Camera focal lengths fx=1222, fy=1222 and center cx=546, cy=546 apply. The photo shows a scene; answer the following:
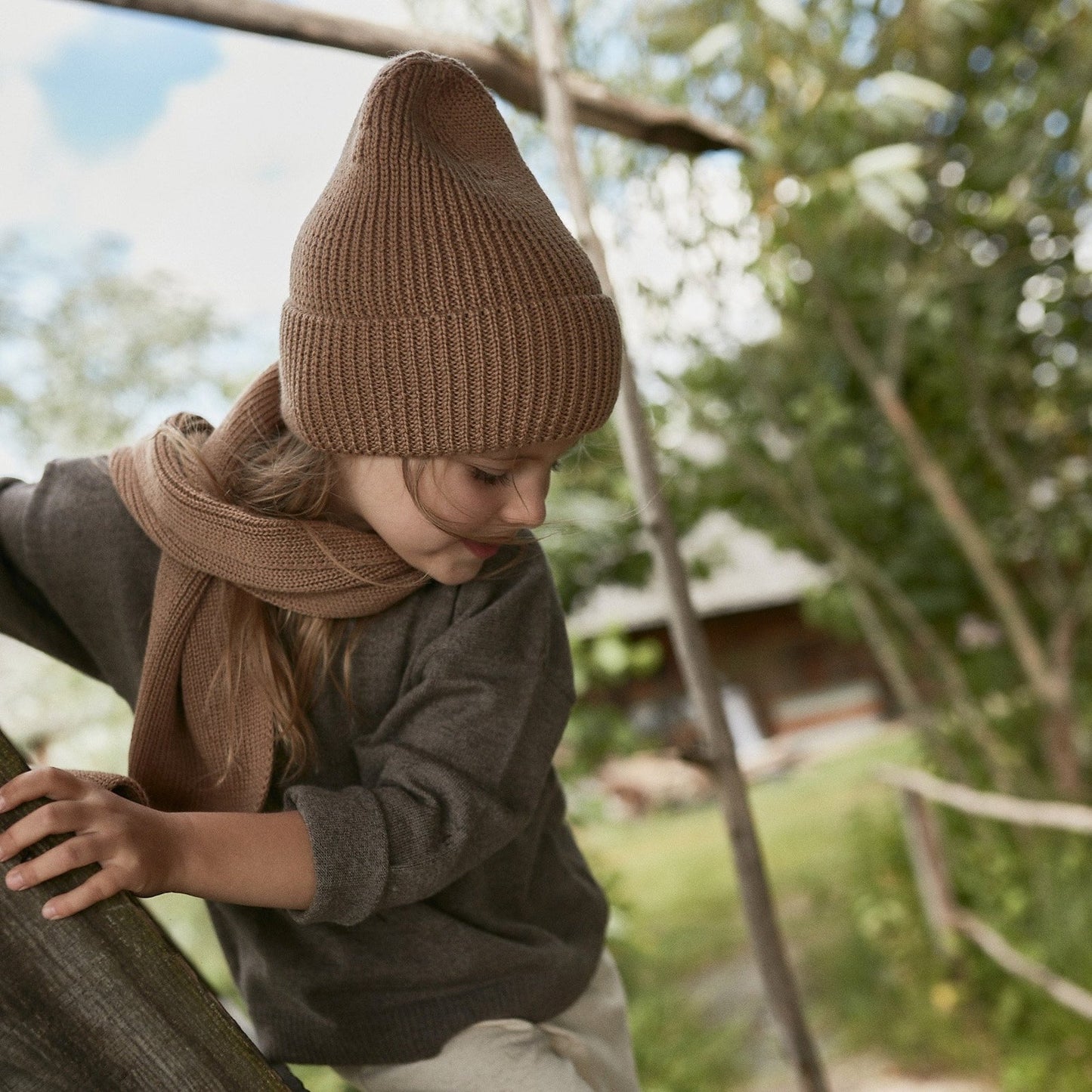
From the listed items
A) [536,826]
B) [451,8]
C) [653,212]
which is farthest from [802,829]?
[536,826]

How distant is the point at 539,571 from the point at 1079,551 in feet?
15.1

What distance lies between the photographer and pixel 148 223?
216 inches

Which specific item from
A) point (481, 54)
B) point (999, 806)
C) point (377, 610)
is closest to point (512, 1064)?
point (377, 610)

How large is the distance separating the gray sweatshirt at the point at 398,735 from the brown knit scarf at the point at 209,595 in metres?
0.07

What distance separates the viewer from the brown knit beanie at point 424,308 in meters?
1.13

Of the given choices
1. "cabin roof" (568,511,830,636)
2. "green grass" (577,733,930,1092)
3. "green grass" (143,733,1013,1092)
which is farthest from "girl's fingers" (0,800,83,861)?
"cabin roof" (568,511,830,636)

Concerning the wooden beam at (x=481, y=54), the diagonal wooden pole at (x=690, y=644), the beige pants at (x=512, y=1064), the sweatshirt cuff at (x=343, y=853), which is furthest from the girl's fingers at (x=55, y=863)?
the diagonal wooden pole at (x=690, y=644)

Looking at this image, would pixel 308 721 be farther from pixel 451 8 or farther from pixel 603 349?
pixel 451 8

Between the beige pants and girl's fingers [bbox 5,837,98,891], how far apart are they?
1.80 feet

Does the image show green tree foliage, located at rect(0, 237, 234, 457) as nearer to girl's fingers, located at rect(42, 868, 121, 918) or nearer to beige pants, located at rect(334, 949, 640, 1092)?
beige pants, located at rect(334, 949, 640, 1092)

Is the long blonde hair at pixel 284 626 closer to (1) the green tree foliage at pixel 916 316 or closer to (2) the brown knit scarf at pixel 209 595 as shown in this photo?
(2) the brown knit scarf at pixel 209 595

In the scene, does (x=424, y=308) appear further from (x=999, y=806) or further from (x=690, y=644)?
(x=999, y=806)

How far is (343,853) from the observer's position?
3.51 ft

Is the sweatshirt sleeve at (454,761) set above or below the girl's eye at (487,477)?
below
